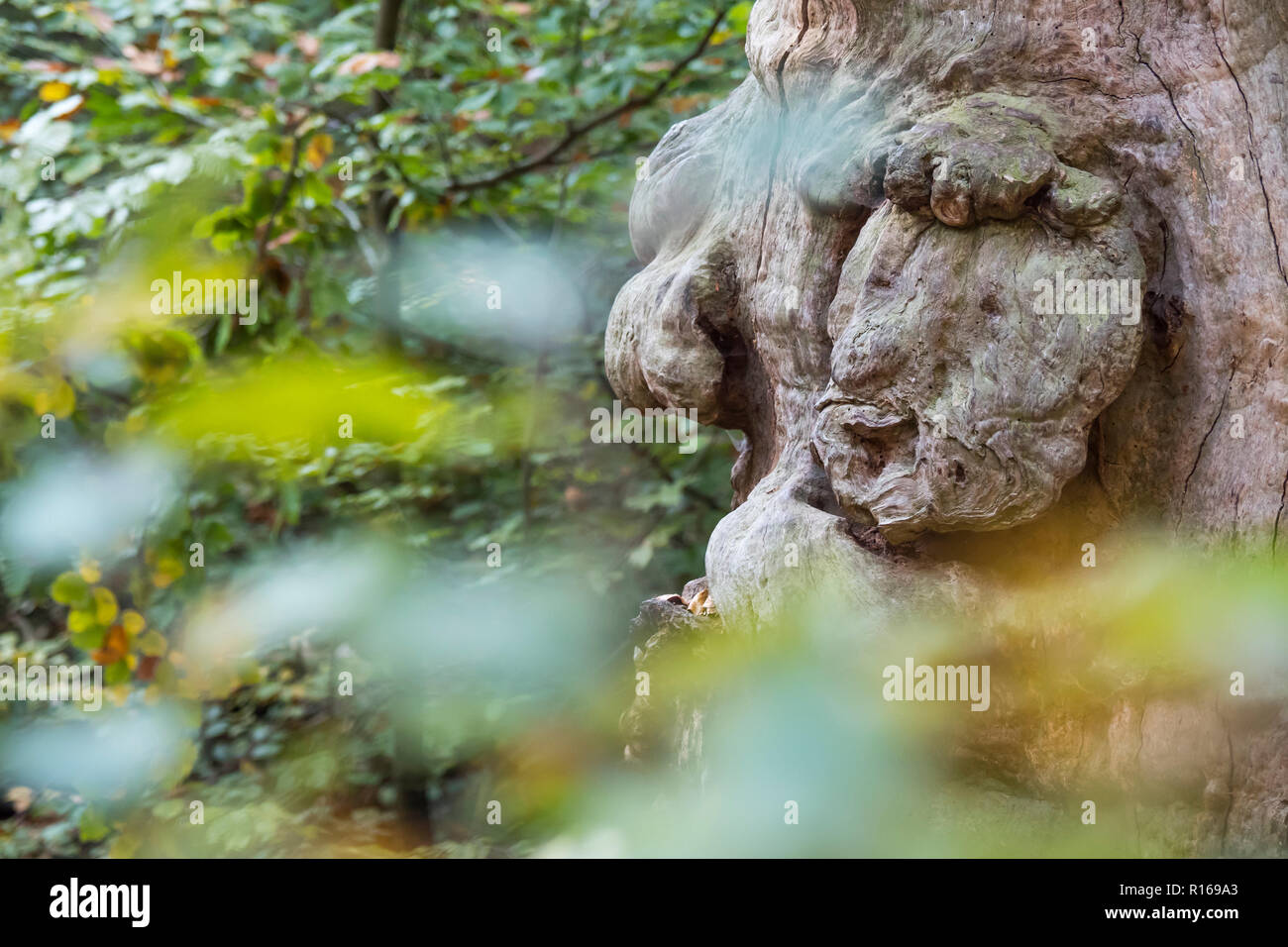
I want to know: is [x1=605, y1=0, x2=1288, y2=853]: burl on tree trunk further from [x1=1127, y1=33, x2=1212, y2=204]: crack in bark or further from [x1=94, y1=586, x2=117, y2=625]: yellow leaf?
[x1=94, y1=586, x2=117, y2=625]: yellow leaf

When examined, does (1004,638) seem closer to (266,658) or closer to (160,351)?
(160,351)

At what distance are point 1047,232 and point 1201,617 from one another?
874mm

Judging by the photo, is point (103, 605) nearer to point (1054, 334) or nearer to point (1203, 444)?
point (1054, 334)

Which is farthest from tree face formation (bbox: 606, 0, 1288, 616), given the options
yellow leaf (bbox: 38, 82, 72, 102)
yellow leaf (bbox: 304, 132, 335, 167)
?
yellow leaf (bbox: 38, 82, 72, 102)

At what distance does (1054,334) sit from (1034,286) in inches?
3.0

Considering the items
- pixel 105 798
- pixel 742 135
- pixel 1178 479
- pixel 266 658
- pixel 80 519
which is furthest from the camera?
pixel 266 658

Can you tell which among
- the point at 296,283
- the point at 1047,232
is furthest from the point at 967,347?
the point at 296,283

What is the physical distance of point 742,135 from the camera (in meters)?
2.08

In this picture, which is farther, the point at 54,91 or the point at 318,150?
the point at 318,150

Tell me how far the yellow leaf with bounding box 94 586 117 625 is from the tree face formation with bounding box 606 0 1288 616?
1605mm

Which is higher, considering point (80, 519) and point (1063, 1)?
point (1063, 1)

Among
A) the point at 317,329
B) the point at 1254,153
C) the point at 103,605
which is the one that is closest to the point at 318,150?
the point at 317,329

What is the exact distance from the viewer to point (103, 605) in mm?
2594

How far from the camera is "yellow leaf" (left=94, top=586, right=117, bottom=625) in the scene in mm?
2572
